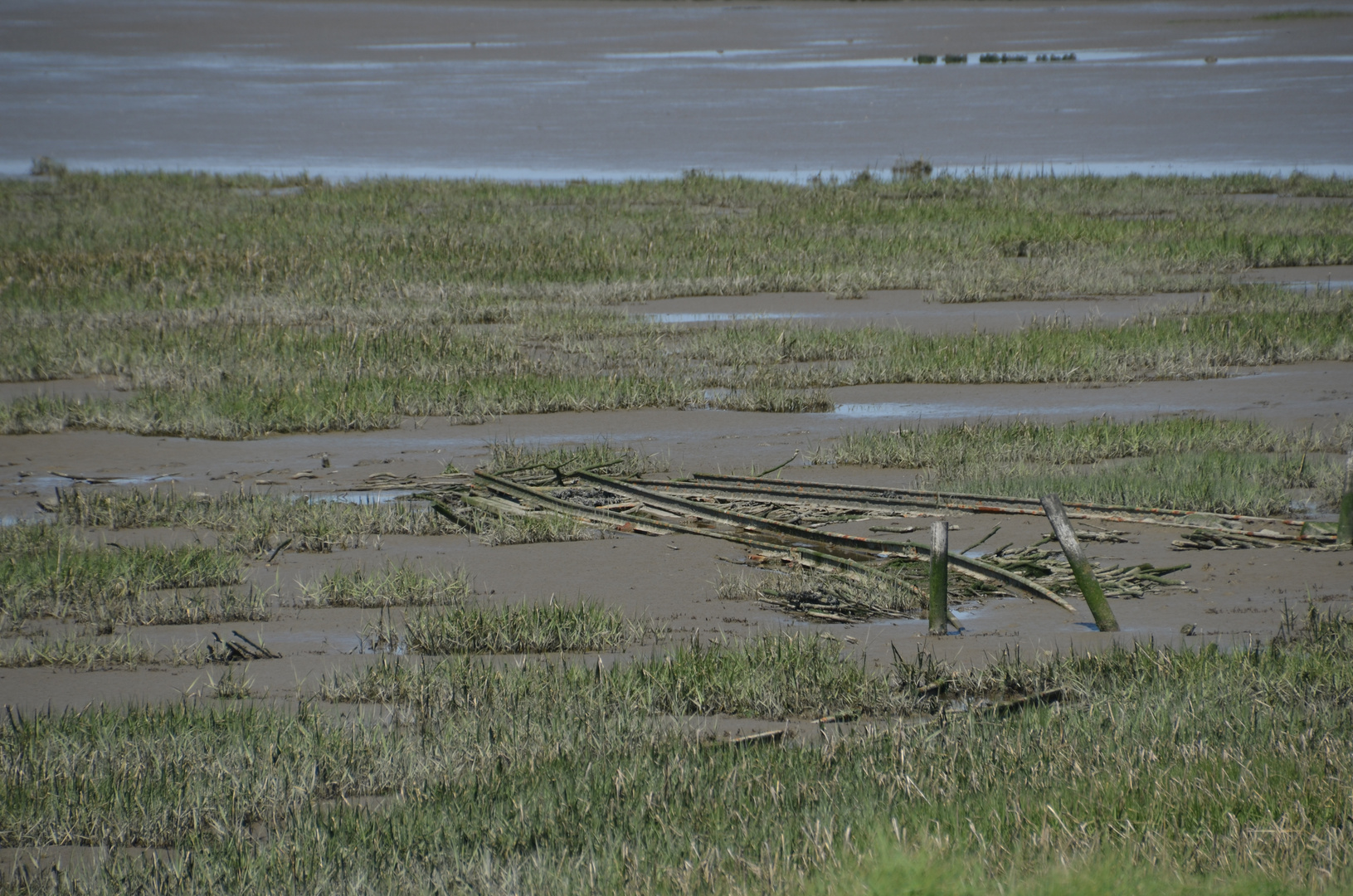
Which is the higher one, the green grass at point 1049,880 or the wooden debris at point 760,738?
the green grass at point 1049,880

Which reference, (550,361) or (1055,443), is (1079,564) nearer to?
(1055,443)

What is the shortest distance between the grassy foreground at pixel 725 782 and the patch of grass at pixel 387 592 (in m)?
1.17

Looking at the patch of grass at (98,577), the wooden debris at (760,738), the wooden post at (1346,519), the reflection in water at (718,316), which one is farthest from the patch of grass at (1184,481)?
the reflection in water at (718,316)

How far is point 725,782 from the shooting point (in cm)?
499

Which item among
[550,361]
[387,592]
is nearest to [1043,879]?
[387,592]

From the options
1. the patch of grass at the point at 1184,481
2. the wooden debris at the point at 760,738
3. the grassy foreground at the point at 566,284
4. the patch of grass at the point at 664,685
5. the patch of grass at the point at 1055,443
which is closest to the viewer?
the wooden debris at the point at 760,738

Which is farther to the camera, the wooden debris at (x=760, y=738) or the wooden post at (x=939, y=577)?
the wooden post at (x=939, y=577)

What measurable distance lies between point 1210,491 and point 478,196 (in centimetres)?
1986

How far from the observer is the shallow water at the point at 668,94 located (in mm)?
37125

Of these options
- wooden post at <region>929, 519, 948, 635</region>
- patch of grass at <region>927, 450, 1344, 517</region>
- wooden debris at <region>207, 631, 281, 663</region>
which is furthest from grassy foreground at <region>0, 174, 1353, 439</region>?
wooden post at <region>929, 519, 948, 635</region>

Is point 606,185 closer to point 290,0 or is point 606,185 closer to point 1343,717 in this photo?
point 1343,717

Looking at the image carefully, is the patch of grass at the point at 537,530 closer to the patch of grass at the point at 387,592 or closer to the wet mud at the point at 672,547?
the wet mud at the point at 672,547

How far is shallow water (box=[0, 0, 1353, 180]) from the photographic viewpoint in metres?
37.1

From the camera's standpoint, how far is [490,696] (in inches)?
239
